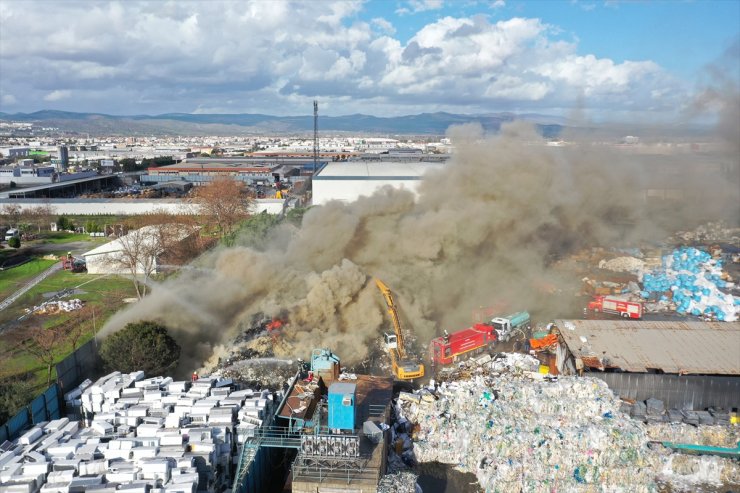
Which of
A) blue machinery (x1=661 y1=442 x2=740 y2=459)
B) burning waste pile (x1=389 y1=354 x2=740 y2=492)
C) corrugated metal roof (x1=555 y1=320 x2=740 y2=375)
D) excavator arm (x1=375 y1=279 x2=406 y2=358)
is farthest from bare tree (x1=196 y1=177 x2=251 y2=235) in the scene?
blue machinery (x1=661 y1=442 x2=740 y2=459)

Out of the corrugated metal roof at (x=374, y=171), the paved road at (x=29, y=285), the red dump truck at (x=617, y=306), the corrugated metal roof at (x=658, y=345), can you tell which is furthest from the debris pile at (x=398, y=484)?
the corrugated metal roof at (x=374, y=171)

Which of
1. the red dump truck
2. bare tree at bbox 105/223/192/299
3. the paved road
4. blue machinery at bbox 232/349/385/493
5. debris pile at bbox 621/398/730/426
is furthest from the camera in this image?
bare tree at bbox 105/223/192/299

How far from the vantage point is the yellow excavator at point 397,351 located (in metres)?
13.6

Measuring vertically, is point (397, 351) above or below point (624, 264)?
below

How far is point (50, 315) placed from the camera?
1862cm

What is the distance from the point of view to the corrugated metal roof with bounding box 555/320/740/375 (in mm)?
12711

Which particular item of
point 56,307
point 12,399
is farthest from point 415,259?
point 56,307

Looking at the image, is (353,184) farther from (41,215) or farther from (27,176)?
(27,176)

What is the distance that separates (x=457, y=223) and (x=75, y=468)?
12564 mm

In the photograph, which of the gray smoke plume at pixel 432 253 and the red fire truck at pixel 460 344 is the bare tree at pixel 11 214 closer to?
the gray smoke plume at pixel 432 253

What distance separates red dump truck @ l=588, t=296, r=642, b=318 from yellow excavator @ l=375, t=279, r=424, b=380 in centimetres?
770

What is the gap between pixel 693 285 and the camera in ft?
65.8

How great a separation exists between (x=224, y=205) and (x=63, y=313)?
15.5 meters

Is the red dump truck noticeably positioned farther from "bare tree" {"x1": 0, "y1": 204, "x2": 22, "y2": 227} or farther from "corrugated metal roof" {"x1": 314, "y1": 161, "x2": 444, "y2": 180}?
"bare tree" {"x1": 0, "y1": 204, "x2": 22, "y2": 227}
